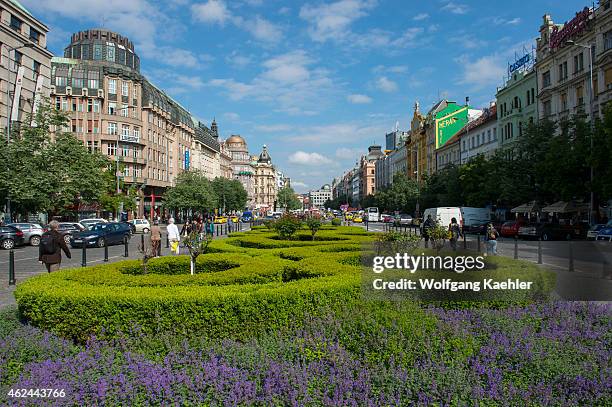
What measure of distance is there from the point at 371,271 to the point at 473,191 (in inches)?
1894

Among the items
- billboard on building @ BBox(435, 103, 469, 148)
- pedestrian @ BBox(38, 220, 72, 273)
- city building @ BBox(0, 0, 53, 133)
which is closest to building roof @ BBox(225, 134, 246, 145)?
billboard on building @ BBox(435, 103, 469, 148)

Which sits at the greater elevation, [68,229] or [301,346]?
[68,229]

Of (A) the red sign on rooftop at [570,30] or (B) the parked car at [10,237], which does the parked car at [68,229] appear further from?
(A) the red sign on rooftop at [570,30]

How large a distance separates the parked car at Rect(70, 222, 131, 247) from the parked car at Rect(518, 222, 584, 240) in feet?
86.3

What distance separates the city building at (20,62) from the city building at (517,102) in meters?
47.9

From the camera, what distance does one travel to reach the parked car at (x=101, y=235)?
93.6 ft

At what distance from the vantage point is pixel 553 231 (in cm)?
3189

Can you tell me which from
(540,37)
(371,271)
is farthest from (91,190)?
(540,37)

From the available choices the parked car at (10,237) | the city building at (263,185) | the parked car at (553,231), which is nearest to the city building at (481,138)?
the parked car at (553,231)

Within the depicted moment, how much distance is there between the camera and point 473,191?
5191 centimetres

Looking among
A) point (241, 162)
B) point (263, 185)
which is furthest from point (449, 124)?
point (263, 185)

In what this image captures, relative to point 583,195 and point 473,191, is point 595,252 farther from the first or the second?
point 473,191

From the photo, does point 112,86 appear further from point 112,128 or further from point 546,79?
point 546,79

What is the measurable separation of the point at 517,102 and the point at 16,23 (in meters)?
52.7
